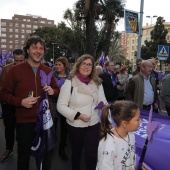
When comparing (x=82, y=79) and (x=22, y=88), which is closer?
(x=22, y=88)

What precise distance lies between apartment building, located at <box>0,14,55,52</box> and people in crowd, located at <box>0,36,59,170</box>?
460ft

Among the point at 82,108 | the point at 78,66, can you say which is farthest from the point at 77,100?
the point at 78,66

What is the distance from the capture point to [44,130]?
112 inches

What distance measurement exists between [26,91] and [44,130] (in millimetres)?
475

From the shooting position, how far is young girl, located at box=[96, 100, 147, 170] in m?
2.03

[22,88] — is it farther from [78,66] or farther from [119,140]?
[119,140]

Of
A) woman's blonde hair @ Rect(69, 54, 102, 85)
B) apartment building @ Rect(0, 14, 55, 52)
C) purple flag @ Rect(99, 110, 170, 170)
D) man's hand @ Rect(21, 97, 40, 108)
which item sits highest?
apartment building @ Rect(0, 14, 55, 52)

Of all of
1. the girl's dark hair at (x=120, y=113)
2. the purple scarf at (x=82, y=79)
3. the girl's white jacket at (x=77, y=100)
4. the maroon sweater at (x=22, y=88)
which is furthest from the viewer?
the purple scarf at (x=82, y=79)

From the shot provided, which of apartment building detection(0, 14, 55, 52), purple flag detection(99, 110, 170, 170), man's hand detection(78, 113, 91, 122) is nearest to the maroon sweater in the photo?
man's hand detection(78, 113, 91, 122)

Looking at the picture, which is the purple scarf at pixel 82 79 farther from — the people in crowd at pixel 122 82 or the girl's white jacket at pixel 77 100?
the people in crowd at pixel 122 82

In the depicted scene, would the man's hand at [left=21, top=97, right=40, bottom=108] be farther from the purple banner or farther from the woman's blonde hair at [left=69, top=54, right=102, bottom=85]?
the purple banner

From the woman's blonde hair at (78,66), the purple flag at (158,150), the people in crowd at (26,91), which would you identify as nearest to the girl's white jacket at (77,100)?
the woman's blonde hair at (78,66)

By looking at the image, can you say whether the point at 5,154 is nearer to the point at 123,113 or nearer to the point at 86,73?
the point at 86,73

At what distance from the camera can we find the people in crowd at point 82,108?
308cm
